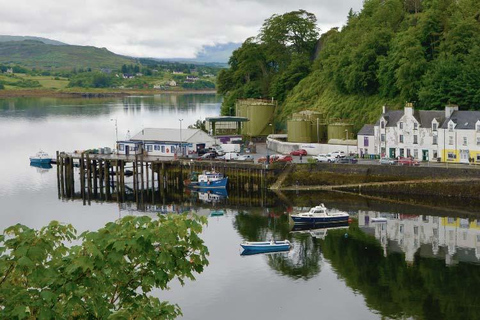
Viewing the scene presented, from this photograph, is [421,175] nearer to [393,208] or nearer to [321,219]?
[393,208]

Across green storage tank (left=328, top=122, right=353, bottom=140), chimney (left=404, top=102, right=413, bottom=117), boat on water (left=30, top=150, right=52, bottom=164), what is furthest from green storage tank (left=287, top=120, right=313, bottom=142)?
boat on water (left=30, top=150, right=52, bottom=164)

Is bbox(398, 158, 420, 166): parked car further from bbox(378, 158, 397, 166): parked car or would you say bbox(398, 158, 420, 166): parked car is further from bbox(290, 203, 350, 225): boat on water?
bbox(290, 203, 350, 225): boat on water

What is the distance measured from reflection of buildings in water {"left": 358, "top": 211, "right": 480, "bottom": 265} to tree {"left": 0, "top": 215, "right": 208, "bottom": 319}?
1196 inches

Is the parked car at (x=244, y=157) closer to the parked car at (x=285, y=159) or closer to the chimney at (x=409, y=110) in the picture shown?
the parked car at (x=285, y=159)

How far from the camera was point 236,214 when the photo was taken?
57188mm

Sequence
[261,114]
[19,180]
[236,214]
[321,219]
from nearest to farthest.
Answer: [321,219] → [236,214] → [19,180] → [261,114]

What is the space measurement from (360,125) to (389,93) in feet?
15.6

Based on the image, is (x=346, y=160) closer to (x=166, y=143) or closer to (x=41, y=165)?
(x=166, y=143)

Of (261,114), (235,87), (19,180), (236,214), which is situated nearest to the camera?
(236,214)

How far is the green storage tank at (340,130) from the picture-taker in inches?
3029

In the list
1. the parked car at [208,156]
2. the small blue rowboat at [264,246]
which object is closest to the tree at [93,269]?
the small blue rowboat at [264,246]

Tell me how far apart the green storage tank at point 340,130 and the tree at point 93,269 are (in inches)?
2493

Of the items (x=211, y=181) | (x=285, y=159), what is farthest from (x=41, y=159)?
(x=285, y=159)

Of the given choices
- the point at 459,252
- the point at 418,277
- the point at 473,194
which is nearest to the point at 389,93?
the point at 473,194
